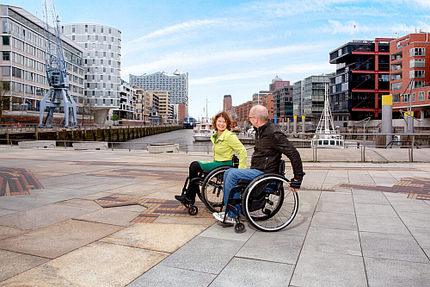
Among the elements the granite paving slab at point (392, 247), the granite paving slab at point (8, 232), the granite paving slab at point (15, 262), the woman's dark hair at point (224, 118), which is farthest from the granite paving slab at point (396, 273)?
the granite paving slab at point (8, 232)

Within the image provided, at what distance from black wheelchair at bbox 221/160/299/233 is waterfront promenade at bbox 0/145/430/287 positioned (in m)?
0.15

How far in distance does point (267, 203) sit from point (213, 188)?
3.07 ft

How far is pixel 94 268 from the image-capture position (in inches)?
123

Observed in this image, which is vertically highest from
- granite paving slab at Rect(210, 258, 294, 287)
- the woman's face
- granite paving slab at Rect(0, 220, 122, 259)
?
the woman's face

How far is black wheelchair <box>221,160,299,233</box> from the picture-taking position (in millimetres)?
4152

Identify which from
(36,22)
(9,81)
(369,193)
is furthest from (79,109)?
(369,193)

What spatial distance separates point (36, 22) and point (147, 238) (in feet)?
262

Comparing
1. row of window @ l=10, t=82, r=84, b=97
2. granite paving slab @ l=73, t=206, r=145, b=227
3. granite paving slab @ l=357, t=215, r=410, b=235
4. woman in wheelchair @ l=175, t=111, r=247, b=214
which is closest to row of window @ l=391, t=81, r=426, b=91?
granite paving slab @ l=357, t=215, r=410, b=235

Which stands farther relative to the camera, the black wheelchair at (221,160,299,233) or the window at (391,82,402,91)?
the window at (391,82,402,91)

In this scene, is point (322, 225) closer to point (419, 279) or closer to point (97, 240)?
point (419, 279)

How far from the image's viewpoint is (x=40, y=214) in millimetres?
5172

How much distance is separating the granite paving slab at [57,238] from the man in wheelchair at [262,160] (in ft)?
5.42

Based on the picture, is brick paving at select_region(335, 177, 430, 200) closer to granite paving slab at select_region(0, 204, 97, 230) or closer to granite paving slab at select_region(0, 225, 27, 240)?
granite paving slab at select_region(0, 204, 97, 230)

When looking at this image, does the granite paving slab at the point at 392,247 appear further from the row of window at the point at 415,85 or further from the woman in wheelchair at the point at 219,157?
the row of window at the point at 415,85
